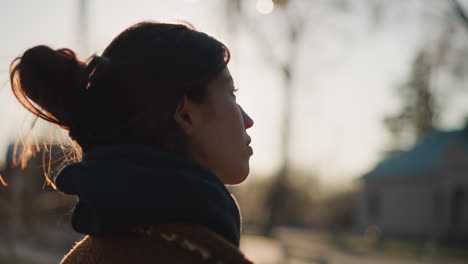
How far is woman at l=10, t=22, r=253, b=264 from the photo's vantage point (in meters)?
1.33

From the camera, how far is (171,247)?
1.31 m

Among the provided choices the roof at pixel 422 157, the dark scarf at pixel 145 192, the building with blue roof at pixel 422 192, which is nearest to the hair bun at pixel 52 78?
the dark scarf at pixel 145 192

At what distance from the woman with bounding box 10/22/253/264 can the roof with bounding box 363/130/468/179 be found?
36686 millimetres

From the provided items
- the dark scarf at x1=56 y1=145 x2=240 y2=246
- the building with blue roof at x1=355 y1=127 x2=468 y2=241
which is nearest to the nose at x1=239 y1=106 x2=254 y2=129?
the dark scarf at x1=56 y1=145 x2=240 y2=246

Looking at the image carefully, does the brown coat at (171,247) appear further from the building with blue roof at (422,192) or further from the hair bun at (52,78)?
the building with blue roof at (422,192)

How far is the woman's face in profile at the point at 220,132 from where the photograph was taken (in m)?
1.54

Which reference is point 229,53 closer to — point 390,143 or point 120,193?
point 120,193

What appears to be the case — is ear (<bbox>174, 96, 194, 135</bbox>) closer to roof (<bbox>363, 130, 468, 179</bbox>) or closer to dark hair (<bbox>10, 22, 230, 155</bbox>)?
dark hair (<bbox>10, 22, 230, 155</bbox>)

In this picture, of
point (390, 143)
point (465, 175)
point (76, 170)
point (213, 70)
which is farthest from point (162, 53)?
point (390, 143)

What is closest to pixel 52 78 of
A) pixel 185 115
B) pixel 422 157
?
pixel 185 115

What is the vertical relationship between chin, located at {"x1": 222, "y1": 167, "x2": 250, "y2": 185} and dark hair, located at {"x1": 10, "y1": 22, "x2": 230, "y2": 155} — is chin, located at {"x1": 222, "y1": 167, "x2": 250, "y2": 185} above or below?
below

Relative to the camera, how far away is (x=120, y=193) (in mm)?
1335

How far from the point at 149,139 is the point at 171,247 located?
30cm

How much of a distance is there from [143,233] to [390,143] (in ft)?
213
